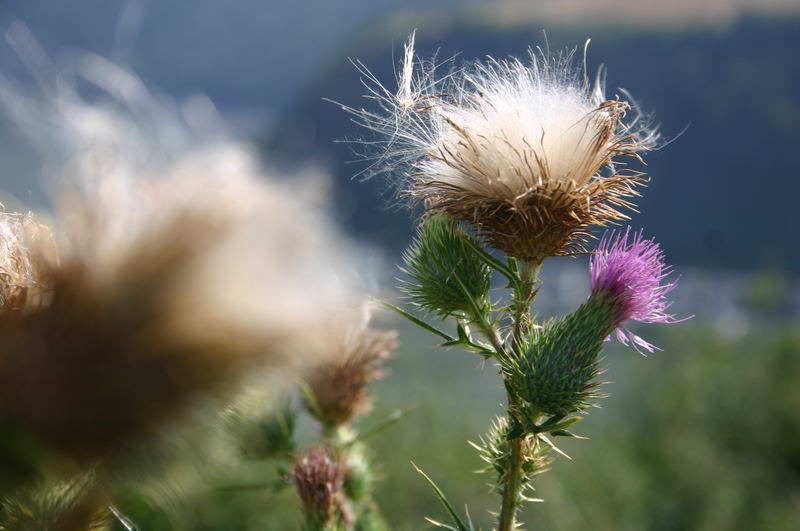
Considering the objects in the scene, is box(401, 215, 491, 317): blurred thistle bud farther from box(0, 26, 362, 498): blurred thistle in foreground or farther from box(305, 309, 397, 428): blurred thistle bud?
box(0, 26, 362, 498): blurred thistle in foreground

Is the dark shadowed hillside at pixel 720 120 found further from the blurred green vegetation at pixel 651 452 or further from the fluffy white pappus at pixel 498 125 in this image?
the fluffy white pappus at pixel 498 125

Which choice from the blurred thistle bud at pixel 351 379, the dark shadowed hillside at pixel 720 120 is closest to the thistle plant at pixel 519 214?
the blurred thistle bud at pixel 351 379

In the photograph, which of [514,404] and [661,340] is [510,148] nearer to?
[514,404]

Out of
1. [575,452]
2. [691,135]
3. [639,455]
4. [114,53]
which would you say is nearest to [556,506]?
[575,452]

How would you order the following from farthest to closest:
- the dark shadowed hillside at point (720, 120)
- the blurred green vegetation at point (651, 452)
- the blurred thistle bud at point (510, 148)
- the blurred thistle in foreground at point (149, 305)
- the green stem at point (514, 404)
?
the dark shadowed hillside at point (720, 120)
the blurred green vegetation at point (651, 452)
the blurred thistle bud at point (510, 148)
the green stem at point (514, 404)
the blurred thistle in foreground at point (149, 305)

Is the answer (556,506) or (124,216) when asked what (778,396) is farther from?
(124,216)

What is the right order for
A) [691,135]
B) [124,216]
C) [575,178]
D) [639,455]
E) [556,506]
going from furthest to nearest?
[691,135] → [639,455] → [556,506] → [575,178] → [124,216]

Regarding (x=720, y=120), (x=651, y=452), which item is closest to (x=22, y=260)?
(x=651, y=452)
